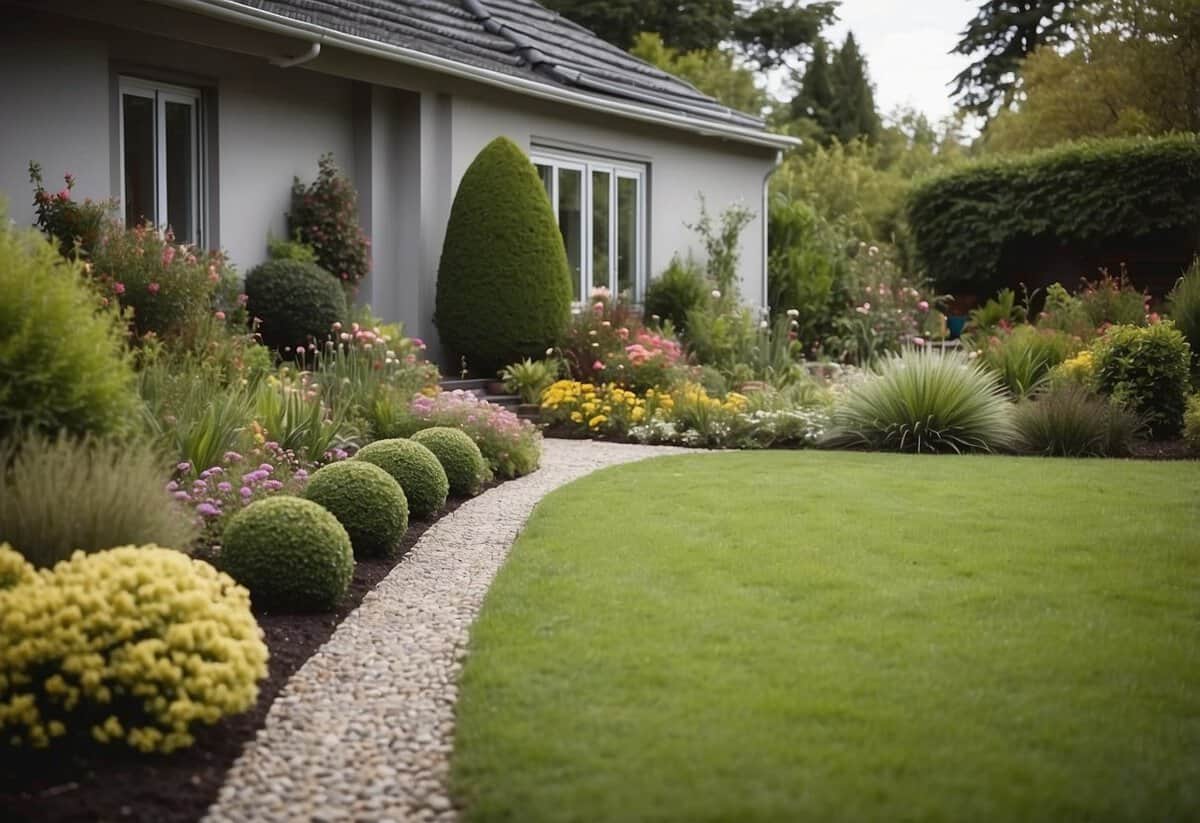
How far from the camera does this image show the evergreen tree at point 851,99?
39812mm

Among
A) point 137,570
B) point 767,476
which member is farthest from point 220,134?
point 137,570

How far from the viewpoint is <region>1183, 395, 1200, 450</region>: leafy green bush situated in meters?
9.50

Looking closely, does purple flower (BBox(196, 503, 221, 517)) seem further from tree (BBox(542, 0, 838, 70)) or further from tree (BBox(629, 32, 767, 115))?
tree (BBox(542, 0, 838, 70))

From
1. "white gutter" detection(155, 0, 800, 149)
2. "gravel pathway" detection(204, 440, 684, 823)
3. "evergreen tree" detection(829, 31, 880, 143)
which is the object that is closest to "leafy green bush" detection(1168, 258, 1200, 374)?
"white gutter" detection(155, 0, 800, 149)

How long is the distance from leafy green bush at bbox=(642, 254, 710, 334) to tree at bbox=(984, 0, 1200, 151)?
1410cm

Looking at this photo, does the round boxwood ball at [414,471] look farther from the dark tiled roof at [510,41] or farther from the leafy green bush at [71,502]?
the dark tiled roof at [510,41]

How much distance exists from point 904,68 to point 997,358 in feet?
102

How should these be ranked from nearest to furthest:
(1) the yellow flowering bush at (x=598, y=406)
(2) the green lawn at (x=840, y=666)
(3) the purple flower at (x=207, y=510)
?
(2) the green lawn at (x=840, y=666) < (3) the purple flower at (x=207, y=510) < (1) the yellow flowering bush at (x=598, y=406)

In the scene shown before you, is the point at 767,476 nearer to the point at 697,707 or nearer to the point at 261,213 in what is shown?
the point at 697,707

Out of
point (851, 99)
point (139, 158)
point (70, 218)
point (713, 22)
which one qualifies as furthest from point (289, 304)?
point (851, 99)

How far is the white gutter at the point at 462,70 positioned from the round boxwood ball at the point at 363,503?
5.33m

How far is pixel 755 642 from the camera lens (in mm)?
4258

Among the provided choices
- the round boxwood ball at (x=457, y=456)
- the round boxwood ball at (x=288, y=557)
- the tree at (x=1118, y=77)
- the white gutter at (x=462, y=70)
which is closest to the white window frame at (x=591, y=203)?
the white gutter at (x=462, y=70)

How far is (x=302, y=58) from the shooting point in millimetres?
10688
